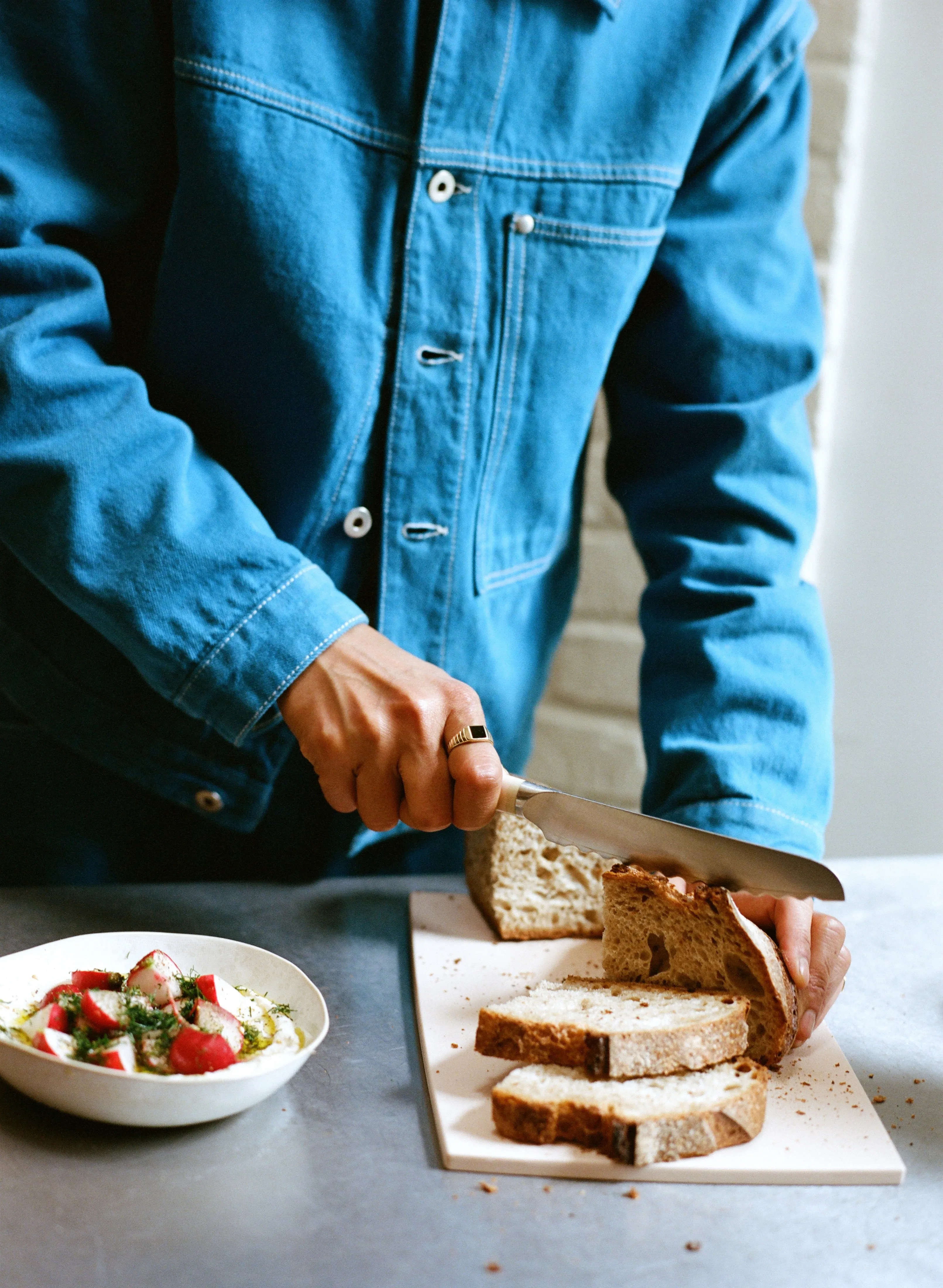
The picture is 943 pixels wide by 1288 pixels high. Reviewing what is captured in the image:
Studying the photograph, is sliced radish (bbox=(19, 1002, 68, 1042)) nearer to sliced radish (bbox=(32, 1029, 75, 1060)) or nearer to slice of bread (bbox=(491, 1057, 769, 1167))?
sliced radish (bbox=(32, 1029, 75, 1060))

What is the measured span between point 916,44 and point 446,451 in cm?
106

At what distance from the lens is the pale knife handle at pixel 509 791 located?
1021mm

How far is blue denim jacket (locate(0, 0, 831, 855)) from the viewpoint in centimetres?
100

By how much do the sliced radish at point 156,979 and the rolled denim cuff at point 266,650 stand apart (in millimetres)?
220

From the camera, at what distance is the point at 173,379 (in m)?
1.13

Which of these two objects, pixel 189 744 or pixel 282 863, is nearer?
pixel 189 744

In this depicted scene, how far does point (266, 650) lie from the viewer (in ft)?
3.26

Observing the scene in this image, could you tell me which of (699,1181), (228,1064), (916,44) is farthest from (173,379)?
(916,44)

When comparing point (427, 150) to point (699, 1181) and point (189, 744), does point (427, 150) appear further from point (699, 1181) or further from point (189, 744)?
point (699, 1181)

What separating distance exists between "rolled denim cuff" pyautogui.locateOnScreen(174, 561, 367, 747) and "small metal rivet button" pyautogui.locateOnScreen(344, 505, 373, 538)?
0.17 m

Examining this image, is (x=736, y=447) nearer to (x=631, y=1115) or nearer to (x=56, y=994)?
(x=631, y=1115)

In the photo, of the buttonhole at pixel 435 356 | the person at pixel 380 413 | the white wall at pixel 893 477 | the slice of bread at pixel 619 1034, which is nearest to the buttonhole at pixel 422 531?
the person at pixel 380 413

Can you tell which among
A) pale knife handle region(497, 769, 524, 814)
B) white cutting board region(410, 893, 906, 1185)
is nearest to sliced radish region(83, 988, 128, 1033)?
white cutting board region(410, 893, 906, 1185)

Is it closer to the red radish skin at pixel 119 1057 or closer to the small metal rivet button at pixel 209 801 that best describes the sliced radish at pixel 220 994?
the red radish skin at pixel 119 1057
